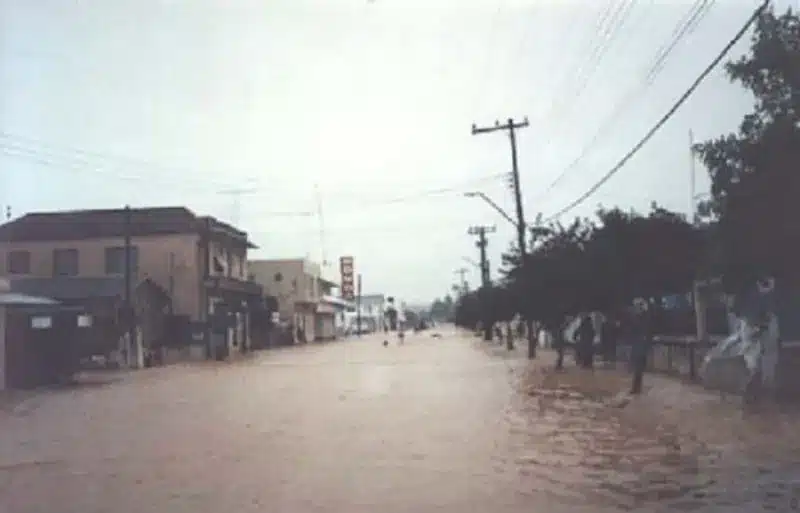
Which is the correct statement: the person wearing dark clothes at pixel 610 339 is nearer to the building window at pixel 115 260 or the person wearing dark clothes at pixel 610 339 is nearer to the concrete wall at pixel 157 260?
the concrete wall at pixel 157 260

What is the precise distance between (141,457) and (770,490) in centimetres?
909

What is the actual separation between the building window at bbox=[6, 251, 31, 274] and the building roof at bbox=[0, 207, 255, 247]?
1030 mm

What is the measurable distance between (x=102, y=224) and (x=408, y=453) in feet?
203

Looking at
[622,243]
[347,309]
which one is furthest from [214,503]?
[347,309]

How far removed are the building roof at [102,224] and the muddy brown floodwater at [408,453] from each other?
44655 mm

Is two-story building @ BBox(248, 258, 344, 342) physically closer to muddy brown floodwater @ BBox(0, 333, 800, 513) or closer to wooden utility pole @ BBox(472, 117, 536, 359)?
wooden utility pole @ BBox(472, 117, 536, 359)

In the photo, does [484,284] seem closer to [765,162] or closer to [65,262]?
[65,262]

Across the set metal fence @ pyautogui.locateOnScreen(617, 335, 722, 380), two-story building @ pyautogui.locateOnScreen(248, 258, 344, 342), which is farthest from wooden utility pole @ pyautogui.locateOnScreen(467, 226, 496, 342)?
metal fence @ pyautogui.locateOnScreen(617, 335, 722, 380)

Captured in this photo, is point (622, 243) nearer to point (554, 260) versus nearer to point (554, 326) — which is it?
point (554, 260)

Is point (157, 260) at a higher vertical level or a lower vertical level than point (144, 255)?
lower

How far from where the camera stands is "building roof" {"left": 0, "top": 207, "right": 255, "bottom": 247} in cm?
7181

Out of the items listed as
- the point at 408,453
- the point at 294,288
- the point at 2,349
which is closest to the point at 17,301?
the point at 2,349

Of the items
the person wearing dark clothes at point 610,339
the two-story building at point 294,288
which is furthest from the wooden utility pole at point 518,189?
the two-story building at point 294,288

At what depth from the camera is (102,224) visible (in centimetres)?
7312
